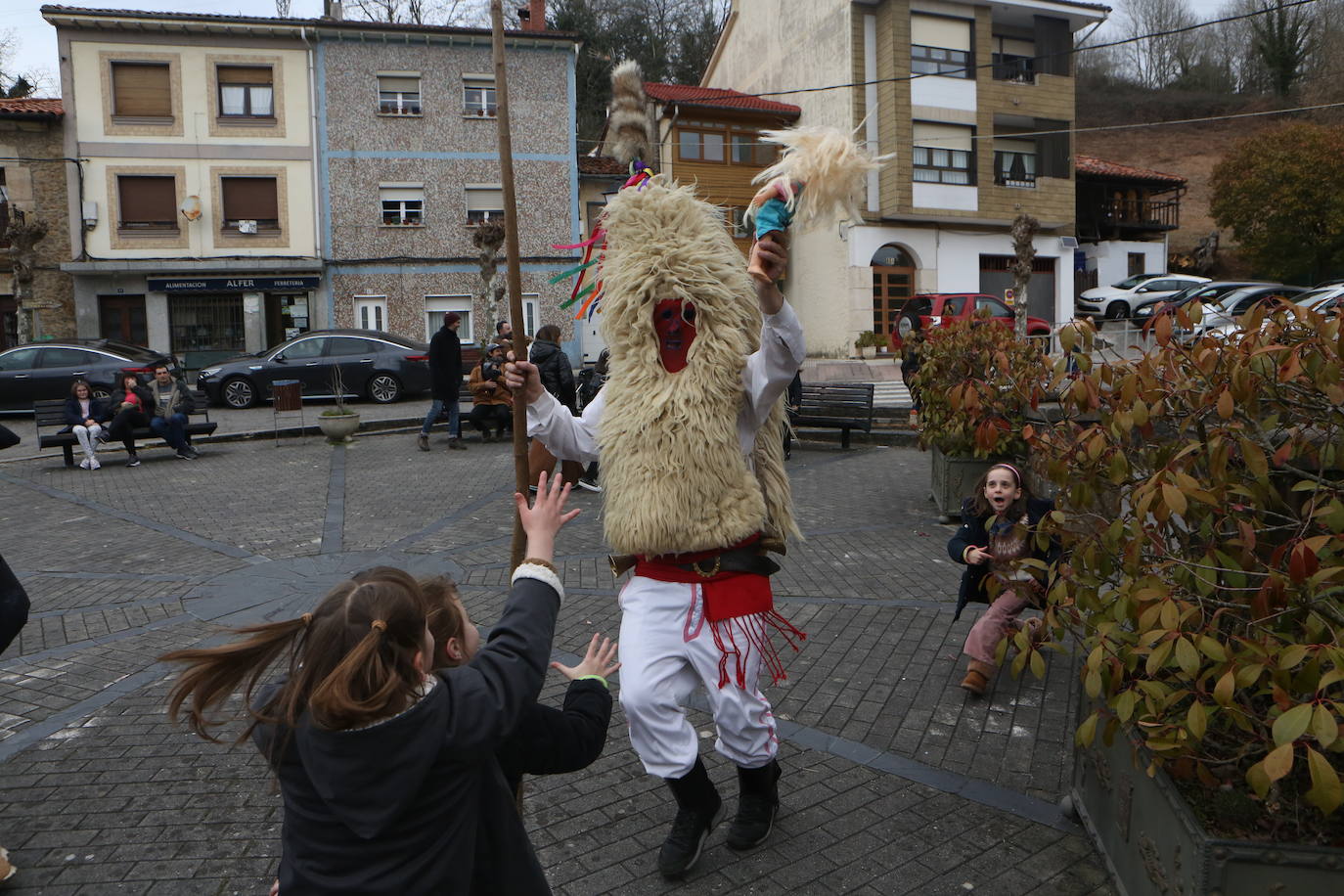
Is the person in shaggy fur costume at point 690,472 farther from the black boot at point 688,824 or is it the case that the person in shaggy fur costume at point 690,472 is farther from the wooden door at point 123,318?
the wooden door at point 123,318

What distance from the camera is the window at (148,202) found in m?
26.4

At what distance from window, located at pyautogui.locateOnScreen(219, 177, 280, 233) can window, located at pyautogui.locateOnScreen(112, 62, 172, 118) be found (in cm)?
250

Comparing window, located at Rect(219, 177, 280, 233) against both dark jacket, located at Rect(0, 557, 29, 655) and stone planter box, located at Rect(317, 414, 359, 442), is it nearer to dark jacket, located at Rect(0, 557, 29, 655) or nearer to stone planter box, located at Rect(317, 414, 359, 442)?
stone planter box, located at Rect(317, 414, 359, 442)

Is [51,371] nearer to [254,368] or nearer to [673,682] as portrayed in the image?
[254,368]

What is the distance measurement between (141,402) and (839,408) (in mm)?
9297

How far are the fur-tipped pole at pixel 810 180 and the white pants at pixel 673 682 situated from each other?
1.13 meters

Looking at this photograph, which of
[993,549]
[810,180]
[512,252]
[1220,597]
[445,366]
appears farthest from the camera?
[445,366]

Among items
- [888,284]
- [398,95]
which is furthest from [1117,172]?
[398,95]

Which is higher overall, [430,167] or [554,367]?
[430,167]

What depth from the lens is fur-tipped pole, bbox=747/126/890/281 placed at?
2.96m

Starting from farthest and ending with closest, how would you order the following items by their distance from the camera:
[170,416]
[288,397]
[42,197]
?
[42,197]
[288,397]
[170,416]

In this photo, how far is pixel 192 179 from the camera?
26562 mm

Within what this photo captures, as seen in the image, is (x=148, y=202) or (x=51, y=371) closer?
(x=51, y=371)

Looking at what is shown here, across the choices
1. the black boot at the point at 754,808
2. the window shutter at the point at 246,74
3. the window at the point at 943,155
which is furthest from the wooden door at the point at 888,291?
the black boot at the point at 754,808
